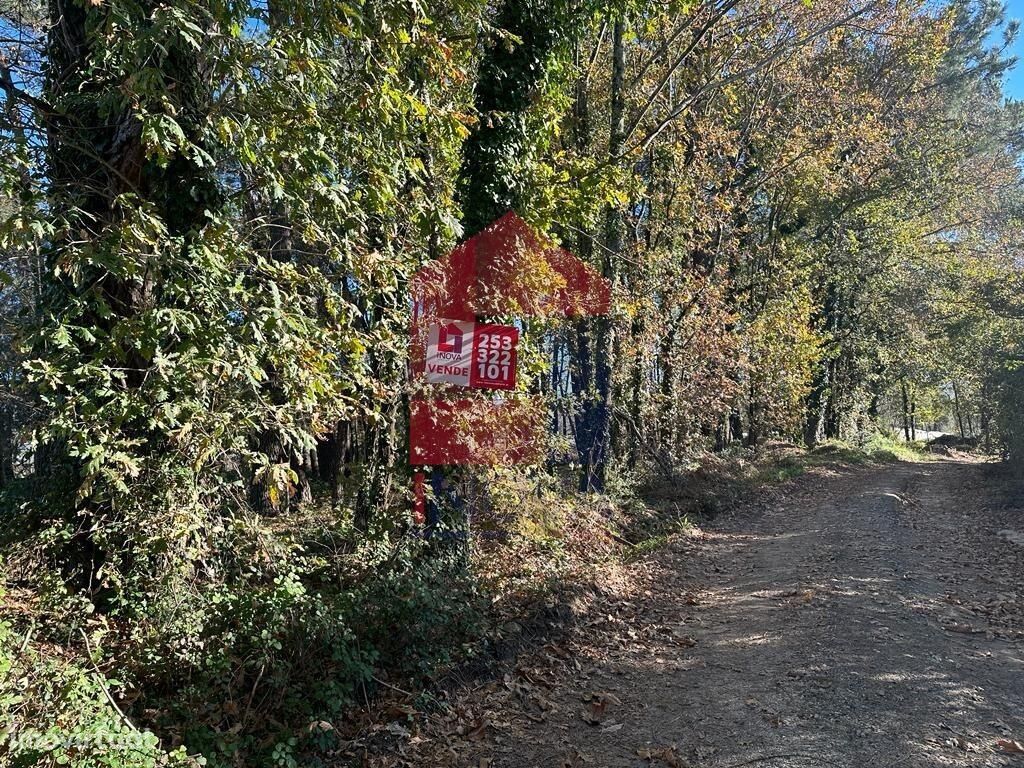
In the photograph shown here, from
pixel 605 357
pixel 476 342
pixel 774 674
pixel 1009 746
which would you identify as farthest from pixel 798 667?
pixel 605 357

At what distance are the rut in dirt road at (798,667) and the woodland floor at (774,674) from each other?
0.06 ft

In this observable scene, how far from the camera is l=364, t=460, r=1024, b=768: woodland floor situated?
4355 millimetres

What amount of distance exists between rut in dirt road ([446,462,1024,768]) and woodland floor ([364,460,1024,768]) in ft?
0.06

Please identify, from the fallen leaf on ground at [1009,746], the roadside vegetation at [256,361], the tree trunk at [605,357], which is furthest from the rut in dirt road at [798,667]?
the tree trunk at [605,357]

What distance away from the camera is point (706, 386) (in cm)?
1700

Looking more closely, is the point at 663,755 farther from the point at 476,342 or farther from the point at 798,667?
the point at 476,342

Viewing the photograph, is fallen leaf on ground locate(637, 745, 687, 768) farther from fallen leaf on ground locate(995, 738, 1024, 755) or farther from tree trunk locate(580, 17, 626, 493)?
tree trunk locate(580, 17, 626, 493)

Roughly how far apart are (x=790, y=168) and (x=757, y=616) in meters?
16.3

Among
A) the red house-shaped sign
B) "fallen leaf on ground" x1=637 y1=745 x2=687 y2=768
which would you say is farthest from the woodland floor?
the red house-shaped sign

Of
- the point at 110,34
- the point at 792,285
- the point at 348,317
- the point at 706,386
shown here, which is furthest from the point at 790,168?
the point at 110,34

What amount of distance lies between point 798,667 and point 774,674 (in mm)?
230

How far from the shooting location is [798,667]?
548 centimetres

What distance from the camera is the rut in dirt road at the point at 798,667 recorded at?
4.35 m

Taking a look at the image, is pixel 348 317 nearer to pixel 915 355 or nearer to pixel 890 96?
pixel 890 96
